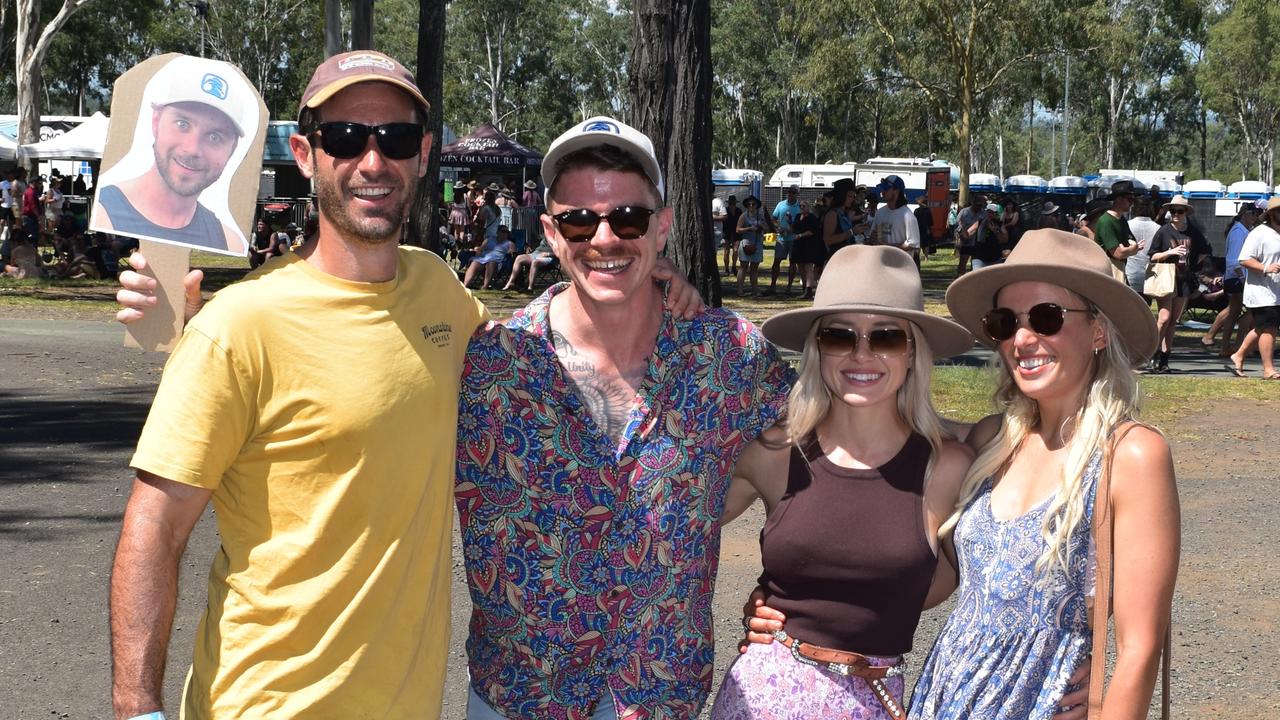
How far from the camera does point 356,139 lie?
2566mm

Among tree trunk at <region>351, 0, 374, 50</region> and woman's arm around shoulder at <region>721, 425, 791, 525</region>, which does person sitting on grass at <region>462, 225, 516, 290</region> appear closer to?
tree trunk at <region>351, 0, 374, 50</region>

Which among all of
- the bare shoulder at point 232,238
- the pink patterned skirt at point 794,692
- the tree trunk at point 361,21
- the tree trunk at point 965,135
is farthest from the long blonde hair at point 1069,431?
the tree trunk at point 965,135

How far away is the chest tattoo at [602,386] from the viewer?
112 inches

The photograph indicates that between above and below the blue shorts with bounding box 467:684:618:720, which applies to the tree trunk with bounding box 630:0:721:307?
above

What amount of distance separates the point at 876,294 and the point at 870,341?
11 centimetres

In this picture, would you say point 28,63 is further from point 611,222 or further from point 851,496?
point 851,496

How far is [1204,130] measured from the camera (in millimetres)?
78688

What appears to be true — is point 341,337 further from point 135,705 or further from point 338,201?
point 135,705

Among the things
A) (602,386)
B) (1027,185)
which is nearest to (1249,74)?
(1027,185)

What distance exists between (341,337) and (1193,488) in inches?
280

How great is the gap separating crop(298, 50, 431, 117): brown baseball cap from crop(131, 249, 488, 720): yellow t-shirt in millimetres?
367

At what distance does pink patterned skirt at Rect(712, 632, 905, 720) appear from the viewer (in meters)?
2.69

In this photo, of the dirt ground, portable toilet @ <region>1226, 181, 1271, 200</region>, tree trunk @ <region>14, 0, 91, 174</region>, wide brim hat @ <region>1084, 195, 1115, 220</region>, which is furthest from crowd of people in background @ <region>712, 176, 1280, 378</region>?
portable toilet @ <region>1226, 181, 1271, 200</region>

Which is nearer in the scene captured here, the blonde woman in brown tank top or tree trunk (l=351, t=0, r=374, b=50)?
the blonde woman in brown tank top
